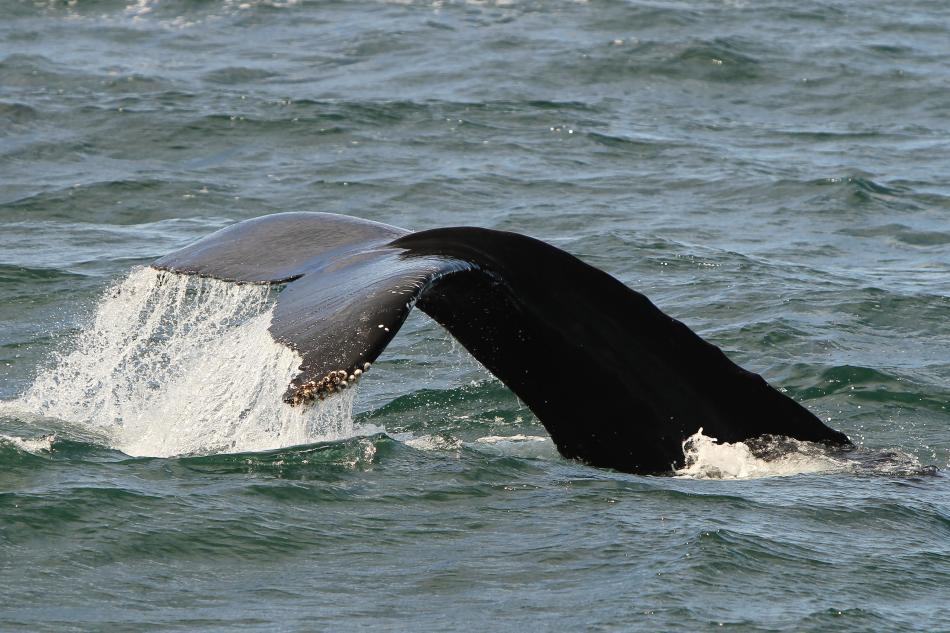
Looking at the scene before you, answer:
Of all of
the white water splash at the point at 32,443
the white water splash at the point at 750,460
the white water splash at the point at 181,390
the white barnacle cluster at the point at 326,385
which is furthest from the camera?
the white water splash at the point at 32,443

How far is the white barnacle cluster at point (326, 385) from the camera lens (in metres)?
4.36

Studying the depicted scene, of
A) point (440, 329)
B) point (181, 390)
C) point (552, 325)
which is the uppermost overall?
point (552, 325)

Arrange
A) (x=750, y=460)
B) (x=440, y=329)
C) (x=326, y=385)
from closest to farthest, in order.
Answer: (x=326, y=385), (x=750, y=460), (x=440, y=329)

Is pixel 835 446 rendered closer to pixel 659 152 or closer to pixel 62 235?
pixel 62 235

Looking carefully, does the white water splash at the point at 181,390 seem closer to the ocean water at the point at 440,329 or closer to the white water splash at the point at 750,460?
the ocean water at the point at 440,329

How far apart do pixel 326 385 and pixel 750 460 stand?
242 cm

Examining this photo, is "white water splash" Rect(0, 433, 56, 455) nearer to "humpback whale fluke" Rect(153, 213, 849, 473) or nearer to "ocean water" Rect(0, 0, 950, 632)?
"ocean water" Rect(0, 0, 950, 632)

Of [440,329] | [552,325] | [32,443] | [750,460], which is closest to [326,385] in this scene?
[552,325]

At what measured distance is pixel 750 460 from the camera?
6.27 m

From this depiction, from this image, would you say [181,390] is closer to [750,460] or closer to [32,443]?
[32,443]

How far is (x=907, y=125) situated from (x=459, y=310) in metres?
12.8

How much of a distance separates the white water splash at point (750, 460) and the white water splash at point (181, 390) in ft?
4.27

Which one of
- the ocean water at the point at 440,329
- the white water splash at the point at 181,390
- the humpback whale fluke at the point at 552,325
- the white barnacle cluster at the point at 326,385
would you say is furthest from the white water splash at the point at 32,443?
the white barnacle cluster at the point at 326,385

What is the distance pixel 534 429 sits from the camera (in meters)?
8.09
